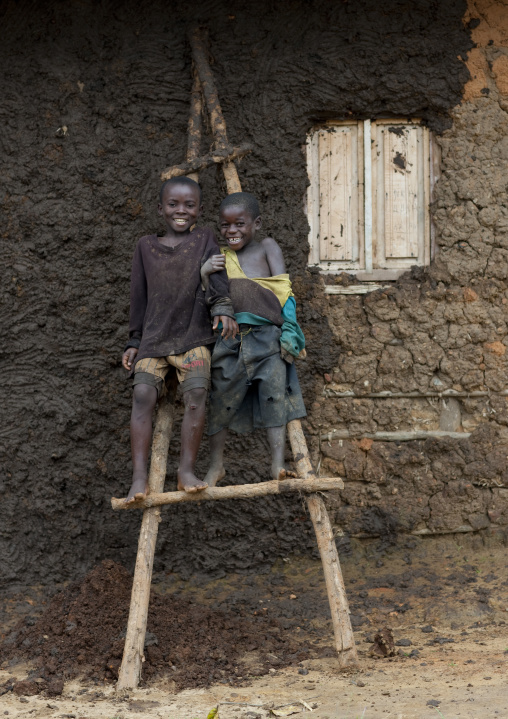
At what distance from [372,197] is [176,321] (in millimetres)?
1680

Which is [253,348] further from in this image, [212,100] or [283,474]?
[212,100]

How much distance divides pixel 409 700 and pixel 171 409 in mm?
1611

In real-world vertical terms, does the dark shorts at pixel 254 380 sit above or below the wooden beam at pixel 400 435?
above

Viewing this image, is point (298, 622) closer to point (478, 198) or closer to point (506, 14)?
point (478, 198)

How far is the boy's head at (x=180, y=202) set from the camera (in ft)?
12.2

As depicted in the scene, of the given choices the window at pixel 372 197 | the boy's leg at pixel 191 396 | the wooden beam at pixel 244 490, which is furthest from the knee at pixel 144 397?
the window at pixel 372 197

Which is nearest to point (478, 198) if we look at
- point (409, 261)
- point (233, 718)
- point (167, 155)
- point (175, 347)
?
point (409, 261)

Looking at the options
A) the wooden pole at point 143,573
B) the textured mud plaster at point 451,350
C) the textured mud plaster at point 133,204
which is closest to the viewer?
the wooden pole at point 143,573

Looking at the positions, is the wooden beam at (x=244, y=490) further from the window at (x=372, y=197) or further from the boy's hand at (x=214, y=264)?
the window at (x=372, y=197)

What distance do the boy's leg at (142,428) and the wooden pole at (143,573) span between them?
0.12 m

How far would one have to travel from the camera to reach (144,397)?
360 cm

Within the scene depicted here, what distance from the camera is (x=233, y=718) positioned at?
3109 millimetres

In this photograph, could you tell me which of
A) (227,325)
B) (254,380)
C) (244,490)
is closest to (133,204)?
(227,325)

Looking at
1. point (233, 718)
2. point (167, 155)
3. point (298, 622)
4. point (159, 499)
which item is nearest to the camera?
point (233, 718)
